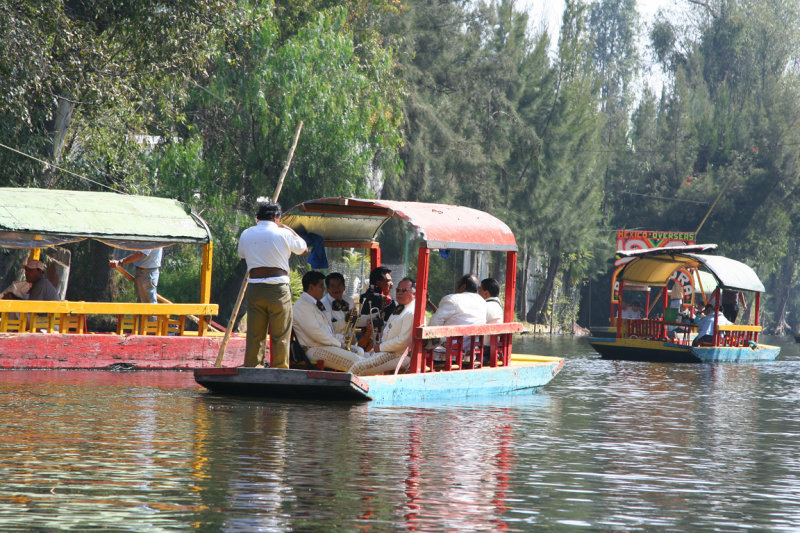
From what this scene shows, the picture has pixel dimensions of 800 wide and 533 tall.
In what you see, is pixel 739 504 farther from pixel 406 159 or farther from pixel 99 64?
pixel 406 159

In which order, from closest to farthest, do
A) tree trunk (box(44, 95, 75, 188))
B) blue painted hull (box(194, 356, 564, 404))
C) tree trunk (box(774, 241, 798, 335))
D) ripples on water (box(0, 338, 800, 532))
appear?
ripples on water (box(0, 338, 800, 532))
blue painted hull (box(194, 356, 564, 404))
tree trunk (box(44, 95, 75, 188))
tree trunk (box(774, 241, 798, 335))

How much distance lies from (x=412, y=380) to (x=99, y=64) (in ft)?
29.8

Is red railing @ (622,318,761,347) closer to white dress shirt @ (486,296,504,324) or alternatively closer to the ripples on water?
the ripples on water

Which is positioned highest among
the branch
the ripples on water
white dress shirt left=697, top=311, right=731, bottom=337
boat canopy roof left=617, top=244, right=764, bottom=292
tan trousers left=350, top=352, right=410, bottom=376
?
the branch

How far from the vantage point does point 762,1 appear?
185 feet

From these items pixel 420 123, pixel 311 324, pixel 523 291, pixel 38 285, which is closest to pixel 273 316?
pixel 311 324

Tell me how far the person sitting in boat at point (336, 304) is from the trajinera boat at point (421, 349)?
3.00ft

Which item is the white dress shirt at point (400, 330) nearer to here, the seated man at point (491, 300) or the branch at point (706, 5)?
the seated man at point (491, 300)

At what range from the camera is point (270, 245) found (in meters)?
12.3

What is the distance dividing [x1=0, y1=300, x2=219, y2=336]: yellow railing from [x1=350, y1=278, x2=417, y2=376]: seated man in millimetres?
4379

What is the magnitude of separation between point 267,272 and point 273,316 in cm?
49

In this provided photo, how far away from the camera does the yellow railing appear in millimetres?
15977

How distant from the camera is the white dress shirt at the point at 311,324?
515 inches

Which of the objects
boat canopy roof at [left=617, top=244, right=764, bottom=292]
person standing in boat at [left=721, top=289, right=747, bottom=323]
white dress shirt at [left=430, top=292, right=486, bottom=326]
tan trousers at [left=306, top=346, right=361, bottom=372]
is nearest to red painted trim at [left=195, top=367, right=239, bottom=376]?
tan trousers at [left=306, top=346, right=361, bottom=372]
